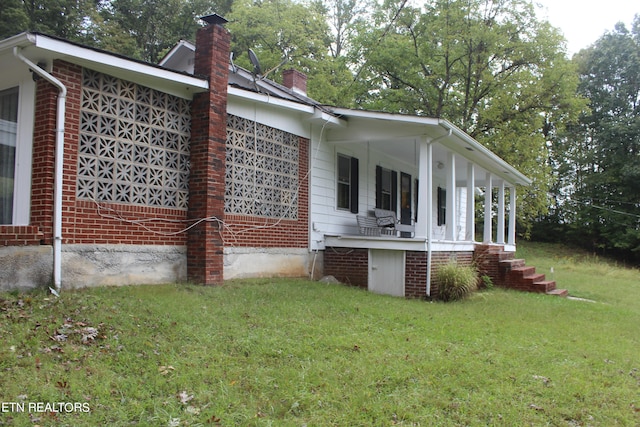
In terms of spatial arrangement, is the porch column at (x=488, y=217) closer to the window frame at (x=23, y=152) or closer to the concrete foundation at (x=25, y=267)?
the concrete foundation at (x=25, y=267)

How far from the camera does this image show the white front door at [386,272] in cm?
1012

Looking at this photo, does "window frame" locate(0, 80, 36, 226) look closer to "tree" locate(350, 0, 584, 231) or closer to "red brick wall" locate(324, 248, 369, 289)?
"red brick wall" locate(324, 248, 369, 289)

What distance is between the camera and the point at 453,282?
9617 millimetres

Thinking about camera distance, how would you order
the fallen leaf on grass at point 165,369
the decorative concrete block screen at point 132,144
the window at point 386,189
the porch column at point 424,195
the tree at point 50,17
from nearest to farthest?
the fallen leaf on grass at point 165,369 < the decorative concrete block screen at point 132,144 < the porch column at point 424,195 < the window at point 386,189 < the tree at point 50,17

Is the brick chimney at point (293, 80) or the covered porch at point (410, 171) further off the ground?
the brick chimney at point (293, 80)

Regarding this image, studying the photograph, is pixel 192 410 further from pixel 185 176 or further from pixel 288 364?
pixel 185 176

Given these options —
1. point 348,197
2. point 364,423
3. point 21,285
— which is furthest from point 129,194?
point 348,197

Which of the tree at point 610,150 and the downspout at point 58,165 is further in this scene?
the tree at point 610,150

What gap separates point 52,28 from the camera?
74.8ft

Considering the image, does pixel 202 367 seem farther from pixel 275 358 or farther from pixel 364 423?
pixel 364 423

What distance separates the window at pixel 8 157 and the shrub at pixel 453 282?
7282mm

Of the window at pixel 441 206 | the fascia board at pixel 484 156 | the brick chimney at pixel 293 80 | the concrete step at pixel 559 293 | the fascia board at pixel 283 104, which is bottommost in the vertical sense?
the concrete step at pixel 559 293

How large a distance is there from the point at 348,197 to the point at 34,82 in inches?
276

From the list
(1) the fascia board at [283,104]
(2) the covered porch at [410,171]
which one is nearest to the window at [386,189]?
(2) the covered porch at [410,171]
